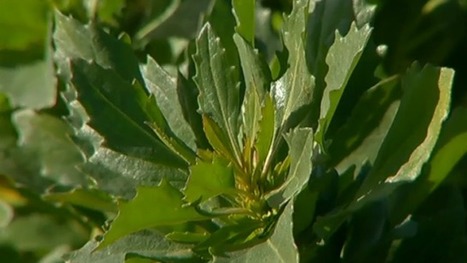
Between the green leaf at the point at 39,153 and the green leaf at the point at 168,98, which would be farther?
the green leaf at the point at 39,153

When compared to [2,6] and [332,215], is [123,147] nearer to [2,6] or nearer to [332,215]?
[332,215]

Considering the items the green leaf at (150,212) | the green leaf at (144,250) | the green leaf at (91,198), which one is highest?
the green leaf at (150,212)

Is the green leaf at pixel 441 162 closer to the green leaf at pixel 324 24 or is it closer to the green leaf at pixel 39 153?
the green leaf at pixel 324 24

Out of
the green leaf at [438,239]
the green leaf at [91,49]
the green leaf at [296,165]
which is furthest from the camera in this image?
the green leaf at [91,49]

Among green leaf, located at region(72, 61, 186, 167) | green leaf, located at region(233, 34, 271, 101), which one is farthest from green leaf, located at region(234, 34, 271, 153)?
green leaf, located at region(72, 61, 186, 167)

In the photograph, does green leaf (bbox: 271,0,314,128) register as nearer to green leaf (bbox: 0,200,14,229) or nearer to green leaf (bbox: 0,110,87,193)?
green leaf (bbox: 0,110,87,193)

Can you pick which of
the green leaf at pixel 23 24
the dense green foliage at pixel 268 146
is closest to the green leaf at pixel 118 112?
the dense green foliage at pixel 268 146

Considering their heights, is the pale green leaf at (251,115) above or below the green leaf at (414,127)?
above

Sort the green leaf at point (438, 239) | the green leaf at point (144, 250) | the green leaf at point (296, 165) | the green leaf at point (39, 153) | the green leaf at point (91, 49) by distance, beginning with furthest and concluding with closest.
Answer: the green leaf at point (39, 153) → the green leaf at point (91, 49) → the green leaf at point (438, 239) → the green leaf at point (144, 250) → the green leaf at point (296, 165)
